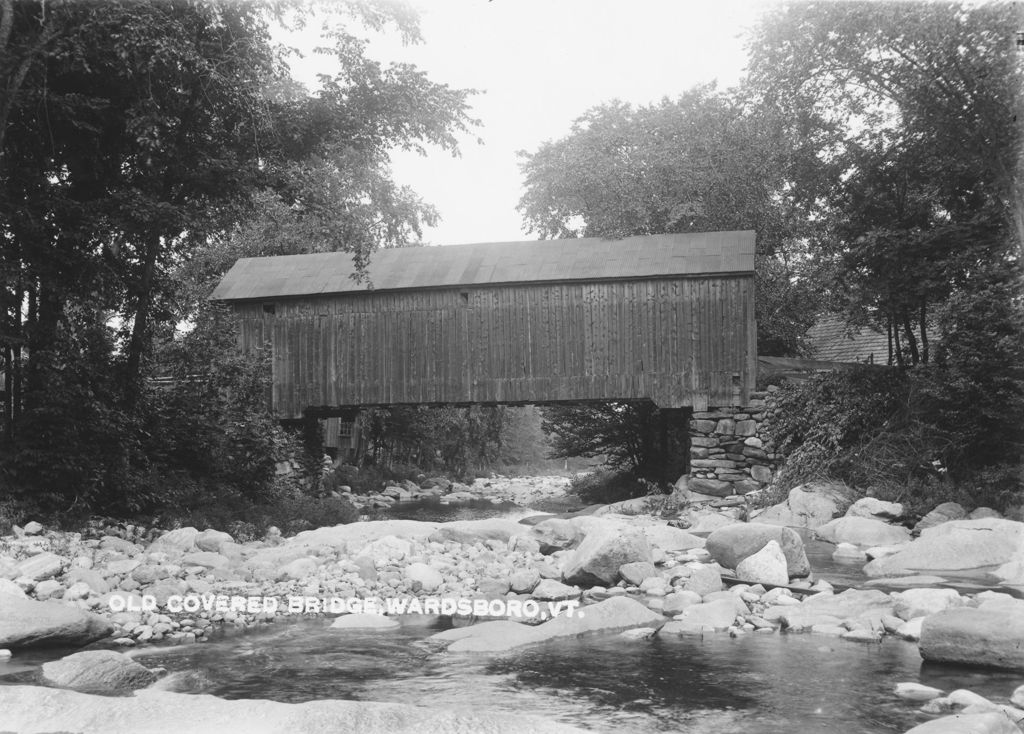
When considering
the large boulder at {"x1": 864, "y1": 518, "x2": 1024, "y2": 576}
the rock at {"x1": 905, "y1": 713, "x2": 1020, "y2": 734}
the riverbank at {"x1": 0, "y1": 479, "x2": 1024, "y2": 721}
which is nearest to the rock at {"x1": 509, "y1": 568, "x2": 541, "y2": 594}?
the riverbank at {"x1": 0, "y1": 479, "x2": 1024, "y2": 721}

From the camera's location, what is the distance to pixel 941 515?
40.0 ft

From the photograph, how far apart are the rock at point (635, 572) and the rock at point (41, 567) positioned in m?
5.26

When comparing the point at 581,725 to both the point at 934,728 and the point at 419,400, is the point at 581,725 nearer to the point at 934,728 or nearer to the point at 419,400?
the point at 934,728

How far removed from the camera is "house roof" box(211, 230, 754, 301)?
1723 cm

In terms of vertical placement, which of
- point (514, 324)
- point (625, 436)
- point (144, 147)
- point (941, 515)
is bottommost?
point (941, 515)

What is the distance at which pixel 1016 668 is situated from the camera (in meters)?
5.42

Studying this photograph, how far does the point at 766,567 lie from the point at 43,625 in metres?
6.14

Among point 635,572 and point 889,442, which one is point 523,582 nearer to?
point 635,572

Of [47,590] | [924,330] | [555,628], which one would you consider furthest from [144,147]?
[924,330]

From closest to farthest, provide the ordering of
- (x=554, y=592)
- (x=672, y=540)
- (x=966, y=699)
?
(x=966, y=699) → (x=554, y=592) → (x=672, y=540)

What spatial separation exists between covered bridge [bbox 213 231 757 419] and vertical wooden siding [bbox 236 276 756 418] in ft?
0.07

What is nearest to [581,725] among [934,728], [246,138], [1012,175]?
[934,728]

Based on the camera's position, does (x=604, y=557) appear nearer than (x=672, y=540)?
Yes

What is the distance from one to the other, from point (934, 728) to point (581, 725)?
1622 mm
